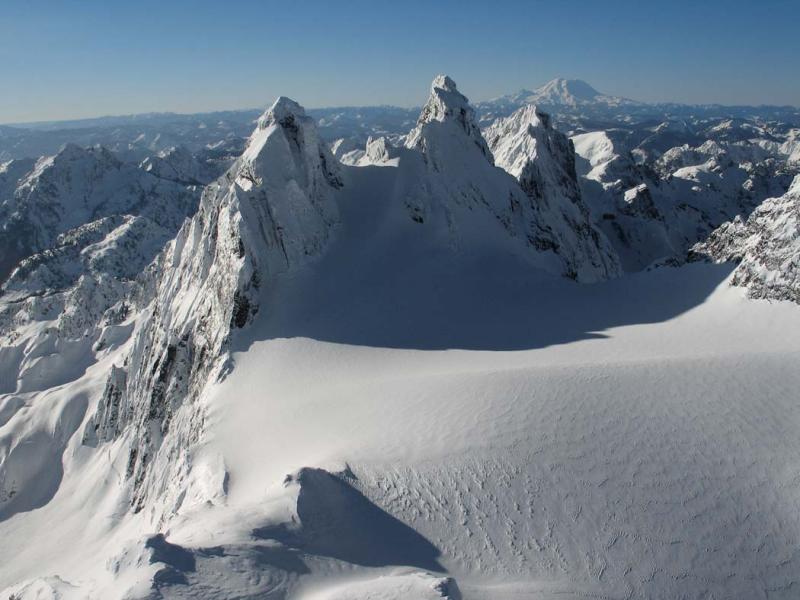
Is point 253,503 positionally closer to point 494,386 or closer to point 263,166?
point 494,386

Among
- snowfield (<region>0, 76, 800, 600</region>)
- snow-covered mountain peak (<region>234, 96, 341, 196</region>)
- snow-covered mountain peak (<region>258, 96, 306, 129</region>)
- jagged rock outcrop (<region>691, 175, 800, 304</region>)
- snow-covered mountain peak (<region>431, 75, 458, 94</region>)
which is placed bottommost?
snowfield (<region>0, 76, 800, 600</region>)

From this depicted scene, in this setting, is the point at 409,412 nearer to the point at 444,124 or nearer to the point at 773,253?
the point at 773,253

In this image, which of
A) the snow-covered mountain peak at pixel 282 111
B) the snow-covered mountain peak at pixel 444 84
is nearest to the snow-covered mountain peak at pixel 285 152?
the snow-covered mountain peak at pixel 282 111

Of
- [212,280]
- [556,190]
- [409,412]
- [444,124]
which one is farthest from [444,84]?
[409,412]

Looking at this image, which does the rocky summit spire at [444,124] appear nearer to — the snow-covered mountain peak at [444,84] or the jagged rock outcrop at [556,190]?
the snow-covered mountain peak at [444,84]

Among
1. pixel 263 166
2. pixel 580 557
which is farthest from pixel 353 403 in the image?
pixel 263 166

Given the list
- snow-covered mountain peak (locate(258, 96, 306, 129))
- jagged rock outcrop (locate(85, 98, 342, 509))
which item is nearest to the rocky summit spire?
jagged rock outcrop (locate(85, 98, 342, 509))

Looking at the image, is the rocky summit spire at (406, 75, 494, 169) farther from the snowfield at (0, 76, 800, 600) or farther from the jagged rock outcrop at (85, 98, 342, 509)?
the jagged rock outcrop at (85, 98, 342, 509)
